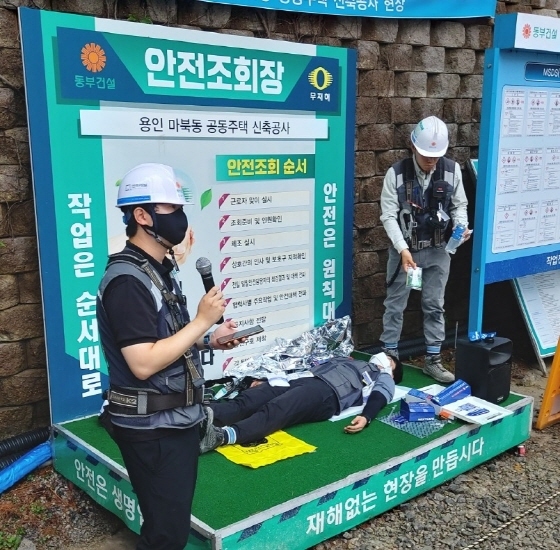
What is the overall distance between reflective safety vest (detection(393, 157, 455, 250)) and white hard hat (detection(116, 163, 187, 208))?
2867mm

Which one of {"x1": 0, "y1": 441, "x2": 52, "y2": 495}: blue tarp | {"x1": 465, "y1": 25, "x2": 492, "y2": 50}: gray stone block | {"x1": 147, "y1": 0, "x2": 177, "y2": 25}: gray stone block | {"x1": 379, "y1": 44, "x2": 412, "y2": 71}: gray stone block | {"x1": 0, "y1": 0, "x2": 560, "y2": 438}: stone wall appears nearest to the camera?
{"x1": 0, "y1": 441, "x2": 52, "y2": 495}: blue tarp

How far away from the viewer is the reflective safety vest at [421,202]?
5.00 m

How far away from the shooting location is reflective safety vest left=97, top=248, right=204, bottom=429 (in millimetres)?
2354

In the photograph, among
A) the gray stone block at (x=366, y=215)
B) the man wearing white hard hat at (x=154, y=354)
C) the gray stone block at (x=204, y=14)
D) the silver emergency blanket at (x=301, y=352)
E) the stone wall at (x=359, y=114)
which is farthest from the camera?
the gray stone block at (x=366, y=215)

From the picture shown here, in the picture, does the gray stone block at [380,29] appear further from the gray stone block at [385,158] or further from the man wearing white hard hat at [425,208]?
the man wearing white hard hat at [425,208]

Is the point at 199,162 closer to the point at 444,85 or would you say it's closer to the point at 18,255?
the point at 18,255

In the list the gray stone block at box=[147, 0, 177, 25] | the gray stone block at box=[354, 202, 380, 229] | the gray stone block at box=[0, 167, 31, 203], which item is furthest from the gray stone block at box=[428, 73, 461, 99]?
the gray stone block at box=[0, 167, 31, 203]

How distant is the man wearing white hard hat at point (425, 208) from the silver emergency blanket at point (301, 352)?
52cm

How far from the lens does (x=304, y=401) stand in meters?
4.18

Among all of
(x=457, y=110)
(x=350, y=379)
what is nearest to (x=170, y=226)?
(x=350, y=379)

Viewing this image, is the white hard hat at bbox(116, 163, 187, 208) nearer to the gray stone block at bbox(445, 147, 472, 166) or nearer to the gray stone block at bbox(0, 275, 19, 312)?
the gray stone block at bbox(0, 275, 19, 312)

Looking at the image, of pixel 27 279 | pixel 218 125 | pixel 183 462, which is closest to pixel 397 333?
pixel 218 125

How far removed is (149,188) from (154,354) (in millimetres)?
600

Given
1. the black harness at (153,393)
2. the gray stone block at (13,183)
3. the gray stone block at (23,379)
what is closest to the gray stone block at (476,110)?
the gray stone block at (13,183)
